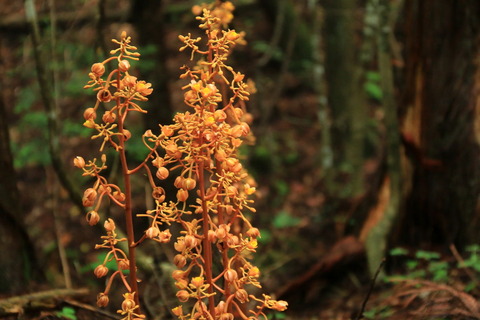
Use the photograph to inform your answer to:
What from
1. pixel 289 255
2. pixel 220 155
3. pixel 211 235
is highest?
pixel 220 155

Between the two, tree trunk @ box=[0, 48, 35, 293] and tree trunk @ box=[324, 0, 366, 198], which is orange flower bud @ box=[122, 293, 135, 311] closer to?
tree trunk @ box=[0, 48, 35, 293]

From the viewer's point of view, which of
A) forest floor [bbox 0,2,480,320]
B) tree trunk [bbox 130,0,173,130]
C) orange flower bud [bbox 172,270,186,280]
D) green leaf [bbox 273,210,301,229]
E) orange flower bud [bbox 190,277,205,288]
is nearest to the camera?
orange flower bud [bbox 190,277,205,288]

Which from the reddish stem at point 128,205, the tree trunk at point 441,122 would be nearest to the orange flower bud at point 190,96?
the reddish stem at point 128,205

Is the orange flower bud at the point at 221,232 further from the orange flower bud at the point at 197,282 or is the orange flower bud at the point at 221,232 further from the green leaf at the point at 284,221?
the green leaf at the point at 284,221

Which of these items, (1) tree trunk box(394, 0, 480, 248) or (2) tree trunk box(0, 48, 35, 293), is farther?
(1) tree trunk box(394, 0, 480, 248)

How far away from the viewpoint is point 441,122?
3.80m

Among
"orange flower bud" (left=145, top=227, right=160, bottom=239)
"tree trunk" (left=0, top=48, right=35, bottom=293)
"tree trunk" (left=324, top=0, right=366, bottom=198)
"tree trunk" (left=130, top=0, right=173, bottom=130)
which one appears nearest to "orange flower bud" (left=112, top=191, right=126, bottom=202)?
"orange flower bud" (left=145, top=227, right=160, bottom=239)

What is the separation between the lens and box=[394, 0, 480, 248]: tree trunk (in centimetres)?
368

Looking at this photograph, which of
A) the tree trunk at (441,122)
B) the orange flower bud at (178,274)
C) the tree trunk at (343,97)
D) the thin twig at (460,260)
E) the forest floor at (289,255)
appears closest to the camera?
the orange flower bud at (178,274)

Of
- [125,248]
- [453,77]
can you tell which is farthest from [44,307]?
[453,77]

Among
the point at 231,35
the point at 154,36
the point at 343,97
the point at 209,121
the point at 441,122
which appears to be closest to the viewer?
the point at 209,121

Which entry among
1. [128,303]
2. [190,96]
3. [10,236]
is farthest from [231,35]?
[10,236]

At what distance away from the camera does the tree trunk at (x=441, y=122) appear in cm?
368

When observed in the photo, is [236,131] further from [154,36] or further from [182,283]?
[154,36]
